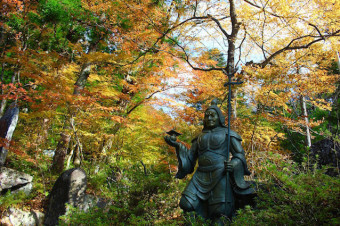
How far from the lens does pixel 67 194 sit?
547cm

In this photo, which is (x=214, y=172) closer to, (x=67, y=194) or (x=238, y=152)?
(x=238, y=152)

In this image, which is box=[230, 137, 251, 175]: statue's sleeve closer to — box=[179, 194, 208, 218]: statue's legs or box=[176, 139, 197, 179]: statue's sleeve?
box=[176, 139, 197, 179]: statue's sleeve

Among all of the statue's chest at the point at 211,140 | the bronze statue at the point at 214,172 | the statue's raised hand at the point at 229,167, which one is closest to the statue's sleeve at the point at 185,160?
the bronze statue at the point at 214,172

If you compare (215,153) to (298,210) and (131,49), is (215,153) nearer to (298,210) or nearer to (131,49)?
(298,210)

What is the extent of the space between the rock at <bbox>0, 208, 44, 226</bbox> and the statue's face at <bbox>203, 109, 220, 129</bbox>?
5321mm

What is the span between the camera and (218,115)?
372 cm

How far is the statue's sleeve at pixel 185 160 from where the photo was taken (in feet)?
11.8

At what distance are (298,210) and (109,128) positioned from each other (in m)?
6.67

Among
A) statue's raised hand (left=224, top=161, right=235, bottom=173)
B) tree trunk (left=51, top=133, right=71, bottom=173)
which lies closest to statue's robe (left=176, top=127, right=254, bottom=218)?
statue's raised hand (left=224, top=161, right=235, bottom=173)

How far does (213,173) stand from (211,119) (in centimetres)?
85

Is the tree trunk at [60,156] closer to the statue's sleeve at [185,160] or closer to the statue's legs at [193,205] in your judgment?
the statue's sleeve at [185,160]

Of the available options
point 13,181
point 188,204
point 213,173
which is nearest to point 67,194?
point 13,181

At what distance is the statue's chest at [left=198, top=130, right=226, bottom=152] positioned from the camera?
3461 millimetres

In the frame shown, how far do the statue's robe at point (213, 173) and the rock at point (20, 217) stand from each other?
4.73 metres
